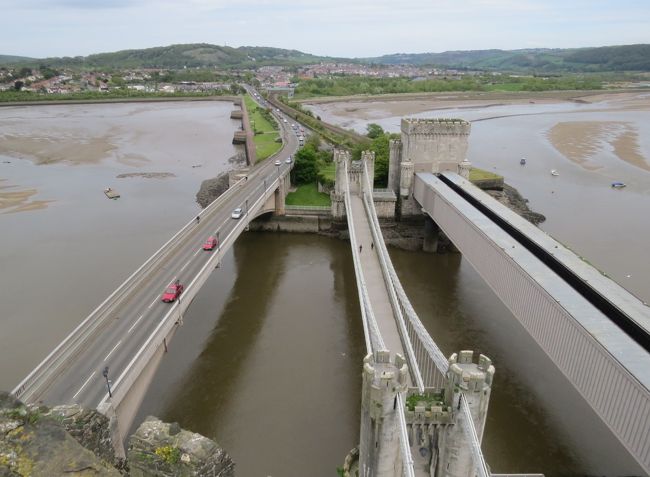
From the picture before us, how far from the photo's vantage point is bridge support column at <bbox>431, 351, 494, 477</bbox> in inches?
584

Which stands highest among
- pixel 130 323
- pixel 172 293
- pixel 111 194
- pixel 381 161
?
pixel 381 161

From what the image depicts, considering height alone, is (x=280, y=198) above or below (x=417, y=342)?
below

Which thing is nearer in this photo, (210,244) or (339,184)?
(210,244)

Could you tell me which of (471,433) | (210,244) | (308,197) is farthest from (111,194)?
(471,433)

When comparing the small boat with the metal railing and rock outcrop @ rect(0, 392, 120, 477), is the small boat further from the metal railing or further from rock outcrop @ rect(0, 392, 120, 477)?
rock outcrop @ rect(0, 392, 120, 477)

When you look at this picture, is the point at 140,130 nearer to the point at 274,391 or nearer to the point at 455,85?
the point at 274,391

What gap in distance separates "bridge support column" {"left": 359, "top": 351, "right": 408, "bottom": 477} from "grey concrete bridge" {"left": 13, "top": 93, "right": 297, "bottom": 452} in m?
9.54

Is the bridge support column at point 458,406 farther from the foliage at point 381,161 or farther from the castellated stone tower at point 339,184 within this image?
the foliage at point 381,161

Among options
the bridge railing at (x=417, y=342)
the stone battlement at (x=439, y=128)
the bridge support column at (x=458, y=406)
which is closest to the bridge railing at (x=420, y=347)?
the bridge railing at (x=417, y=342)

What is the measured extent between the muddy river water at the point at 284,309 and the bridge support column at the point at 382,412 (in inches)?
201

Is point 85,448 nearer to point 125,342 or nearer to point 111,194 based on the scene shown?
point 125,342

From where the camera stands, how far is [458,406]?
49.4 feet

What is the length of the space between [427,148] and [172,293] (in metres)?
28.1

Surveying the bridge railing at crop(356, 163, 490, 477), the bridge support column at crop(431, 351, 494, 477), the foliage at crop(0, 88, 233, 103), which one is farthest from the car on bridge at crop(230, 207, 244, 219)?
the foliage at crop(0, 88, 233, 103)
